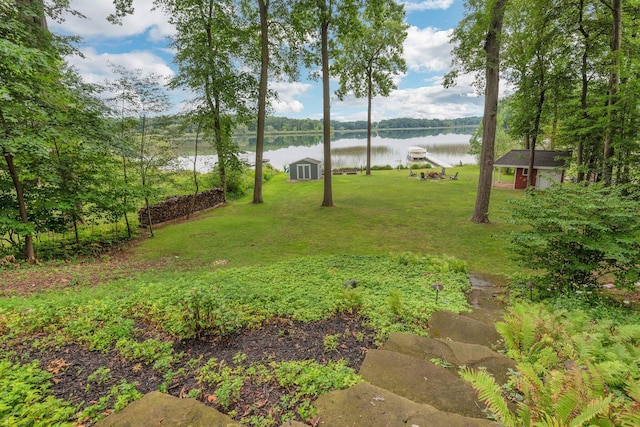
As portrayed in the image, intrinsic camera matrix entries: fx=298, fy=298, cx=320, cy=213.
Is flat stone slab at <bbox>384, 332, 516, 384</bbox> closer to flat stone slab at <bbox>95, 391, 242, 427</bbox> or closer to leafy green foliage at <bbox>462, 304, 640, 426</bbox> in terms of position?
leafy green foliage at <bbox>462, 304, 640, 426</bbox>

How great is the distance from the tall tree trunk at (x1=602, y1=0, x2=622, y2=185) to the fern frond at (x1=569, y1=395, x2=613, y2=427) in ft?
33.4

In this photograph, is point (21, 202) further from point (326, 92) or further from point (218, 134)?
point (326, 92)

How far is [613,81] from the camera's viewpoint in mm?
8938

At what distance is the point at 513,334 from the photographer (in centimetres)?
325

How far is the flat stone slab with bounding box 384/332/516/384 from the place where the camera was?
9.07 feet

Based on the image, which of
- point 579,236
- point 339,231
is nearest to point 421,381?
point 579,236

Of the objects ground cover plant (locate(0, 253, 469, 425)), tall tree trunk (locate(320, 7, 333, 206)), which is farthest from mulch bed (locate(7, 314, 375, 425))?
tall tree trunk (locate(320, 7, 333, 206))

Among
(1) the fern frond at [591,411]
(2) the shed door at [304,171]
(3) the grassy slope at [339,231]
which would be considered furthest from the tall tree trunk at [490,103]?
(2) the shed door at [304,171]

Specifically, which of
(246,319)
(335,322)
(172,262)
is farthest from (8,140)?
(335,322)

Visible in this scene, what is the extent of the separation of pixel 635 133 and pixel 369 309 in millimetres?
10612

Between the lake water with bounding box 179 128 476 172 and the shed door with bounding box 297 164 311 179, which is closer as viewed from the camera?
the lake water with bounding box 179 128 476 172

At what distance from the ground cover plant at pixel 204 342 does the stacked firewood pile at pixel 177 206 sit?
8526mm

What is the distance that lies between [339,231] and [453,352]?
8.56 m

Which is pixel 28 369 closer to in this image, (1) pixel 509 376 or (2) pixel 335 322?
(2) pixel 335 322
